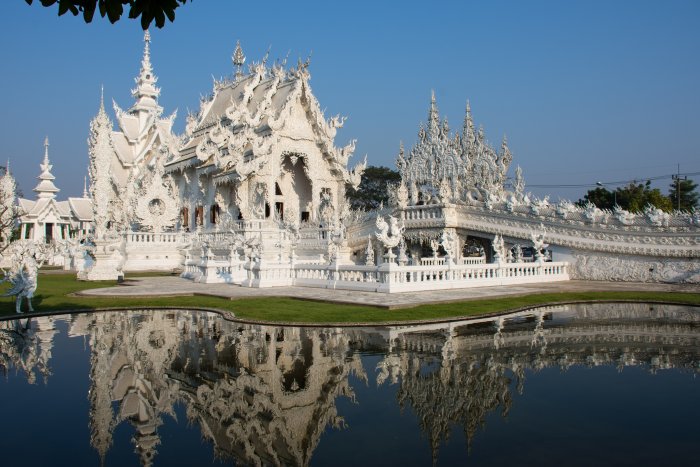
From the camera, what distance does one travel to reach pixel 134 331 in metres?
10.5

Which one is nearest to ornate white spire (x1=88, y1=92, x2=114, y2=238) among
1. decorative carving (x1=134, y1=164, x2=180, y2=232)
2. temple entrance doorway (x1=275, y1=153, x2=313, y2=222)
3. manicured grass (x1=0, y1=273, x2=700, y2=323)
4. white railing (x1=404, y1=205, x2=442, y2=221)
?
decorative carving (x1=134, y1=164, x2=180, y2=232)

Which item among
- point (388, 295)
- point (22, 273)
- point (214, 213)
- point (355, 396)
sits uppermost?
point (214, 213)

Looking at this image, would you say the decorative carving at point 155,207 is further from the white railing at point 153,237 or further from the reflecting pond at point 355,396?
the reflecting pond at point 355,396

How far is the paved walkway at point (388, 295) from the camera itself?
13805 mm

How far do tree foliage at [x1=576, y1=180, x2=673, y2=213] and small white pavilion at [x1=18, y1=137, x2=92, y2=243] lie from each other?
4464cm

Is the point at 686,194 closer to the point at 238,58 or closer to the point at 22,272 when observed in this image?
the point at 238,58

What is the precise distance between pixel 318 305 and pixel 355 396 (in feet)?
23.1

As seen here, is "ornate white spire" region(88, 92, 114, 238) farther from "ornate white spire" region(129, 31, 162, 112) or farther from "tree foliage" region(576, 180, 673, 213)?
"tree foliage" region(576, 180, 673, 213)

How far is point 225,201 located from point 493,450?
3025cm

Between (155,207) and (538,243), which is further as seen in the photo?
(155,207)

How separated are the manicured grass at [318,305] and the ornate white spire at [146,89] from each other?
34175 millimetres

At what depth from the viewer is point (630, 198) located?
46781 mm

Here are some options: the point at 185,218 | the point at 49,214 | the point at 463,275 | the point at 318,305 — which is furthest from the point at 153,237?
the point at 49,214

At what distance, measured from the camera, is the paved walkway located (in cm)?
1380
